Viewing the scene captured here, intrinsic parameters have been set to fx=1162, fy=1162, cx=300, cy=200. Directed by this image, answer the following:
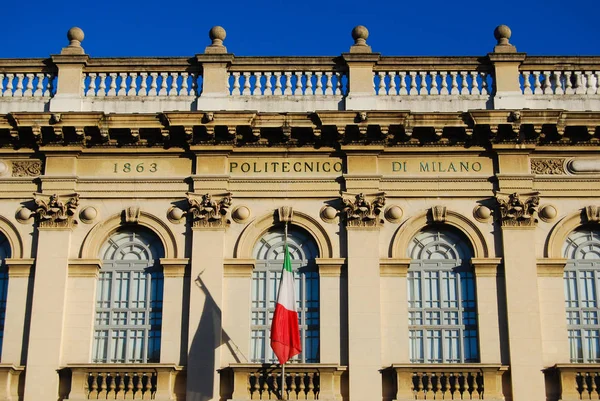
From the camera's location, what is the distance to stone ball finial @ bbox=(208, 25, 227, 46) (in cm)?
2608

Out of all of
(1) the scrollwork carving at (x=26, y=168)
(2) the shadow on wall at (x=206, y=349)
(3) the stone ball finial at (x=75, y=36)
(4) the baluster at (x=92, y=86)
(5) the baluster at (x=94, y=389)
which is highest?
(3) the stone ball finial at (x=75, y=36)

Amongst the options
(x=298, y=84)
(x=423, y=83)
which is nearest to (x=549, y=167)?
(x=423, y=83)

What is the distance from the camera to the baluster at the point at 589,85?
25.6 m

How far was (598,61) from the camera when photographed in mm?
25812

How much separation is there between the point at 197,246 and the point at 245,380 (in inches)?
121

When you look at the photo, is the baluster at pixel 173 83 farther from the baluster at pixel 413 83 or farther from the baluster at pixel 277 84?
the baluster at pixel 413 83

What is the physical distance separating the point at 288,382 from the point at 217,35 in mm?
8133

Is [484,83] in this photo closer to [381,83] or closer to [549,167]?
[381,83]

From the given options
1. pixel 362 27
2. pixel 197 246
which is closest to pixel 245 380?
pixel 197 246

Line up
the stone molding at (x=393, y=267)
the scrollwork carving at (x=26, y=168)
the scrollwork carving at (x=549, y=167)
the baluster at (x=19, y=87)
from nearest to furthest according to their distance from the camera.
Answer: the stone molding at (x=393, y=267) < the scrollwork carving at (x=549, y=167) < the scrollwork carving at (x=26, y=168) < the baluster at (x=19, y=87)

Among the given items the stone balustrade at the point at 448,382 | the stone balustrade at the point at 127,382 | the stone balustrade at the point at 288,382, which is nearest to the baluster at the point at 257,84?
the stone balustrade at the point at 288,382

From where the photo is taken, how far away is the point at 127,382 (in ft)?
75.5

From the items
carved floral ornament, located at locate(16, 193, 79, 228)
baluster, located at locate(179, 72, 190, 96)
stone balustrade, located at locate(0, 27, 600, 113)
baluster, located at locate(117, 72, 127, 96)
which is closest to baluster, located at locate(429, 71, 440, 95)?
Answer: stone balustrade, located at locate(0, 27, 600, 113)

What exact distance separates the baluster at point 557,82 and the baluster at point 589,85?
1.77 feet
